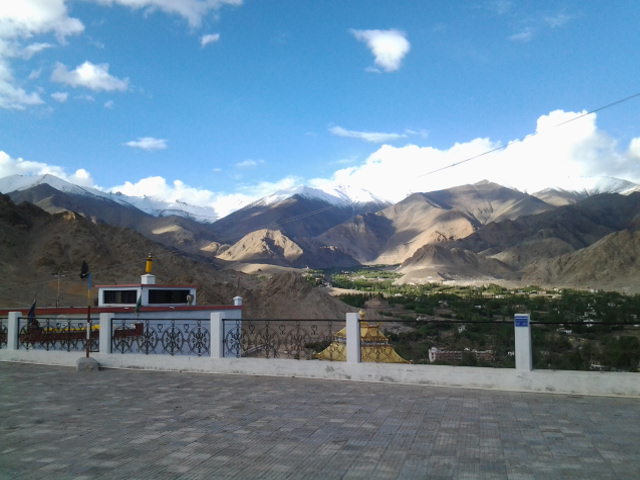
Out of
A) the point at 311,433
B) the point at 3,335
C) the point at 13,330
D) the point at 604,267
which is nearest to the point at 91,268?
the point at 3,335

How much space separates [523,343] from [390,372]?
2.41m

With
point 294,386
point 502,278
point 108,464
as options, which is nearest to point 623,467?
point 108,464

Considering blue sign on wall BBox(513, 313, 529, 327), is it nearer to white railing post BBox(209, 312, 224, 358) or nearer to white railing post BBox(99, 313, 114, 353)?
white railing post BBox(209, 312, 224, 358)

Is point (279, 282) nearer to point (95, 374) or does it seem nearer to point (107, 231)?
point (107, 231)

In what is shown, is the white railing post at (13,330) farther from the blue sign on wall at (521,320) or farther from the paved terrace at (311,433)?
the blue sign on wall at (521,320)

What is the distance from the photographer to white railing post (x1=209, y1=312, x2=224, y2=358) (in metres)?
11.2

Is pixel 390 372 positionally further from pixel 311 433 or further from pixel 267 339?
pixel 311 433

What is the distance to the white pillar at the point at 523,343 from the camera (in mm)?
8586

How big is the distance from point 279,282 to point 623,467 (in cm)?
3907

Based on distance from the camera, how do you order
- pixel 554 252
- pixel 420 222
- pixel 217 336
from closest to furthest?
1. pixel 217 336
2. pixel 554 252
3. pixel 420 222

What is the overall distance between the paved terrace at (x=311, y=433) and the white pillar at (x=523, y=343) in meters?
0.51

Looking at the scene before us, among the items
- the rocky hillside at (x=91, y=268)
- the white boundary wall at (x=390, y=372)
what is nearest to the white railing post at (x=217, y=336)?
the white boundary wall at (x=390, y=372)

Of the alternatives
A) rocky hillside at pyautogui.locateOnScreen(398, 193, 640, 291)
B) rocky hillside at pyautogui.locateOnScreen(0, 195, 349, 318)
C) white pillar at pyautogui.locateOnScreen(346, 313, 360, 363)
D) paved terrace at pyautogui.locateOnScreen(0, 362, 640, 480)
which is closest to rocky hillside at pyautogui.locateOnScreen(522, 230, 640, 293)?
rocky hillside at pyautogui.locateOnScreen(398, 193, 640, 291)

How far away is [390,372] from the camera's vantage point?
31.3 ft
